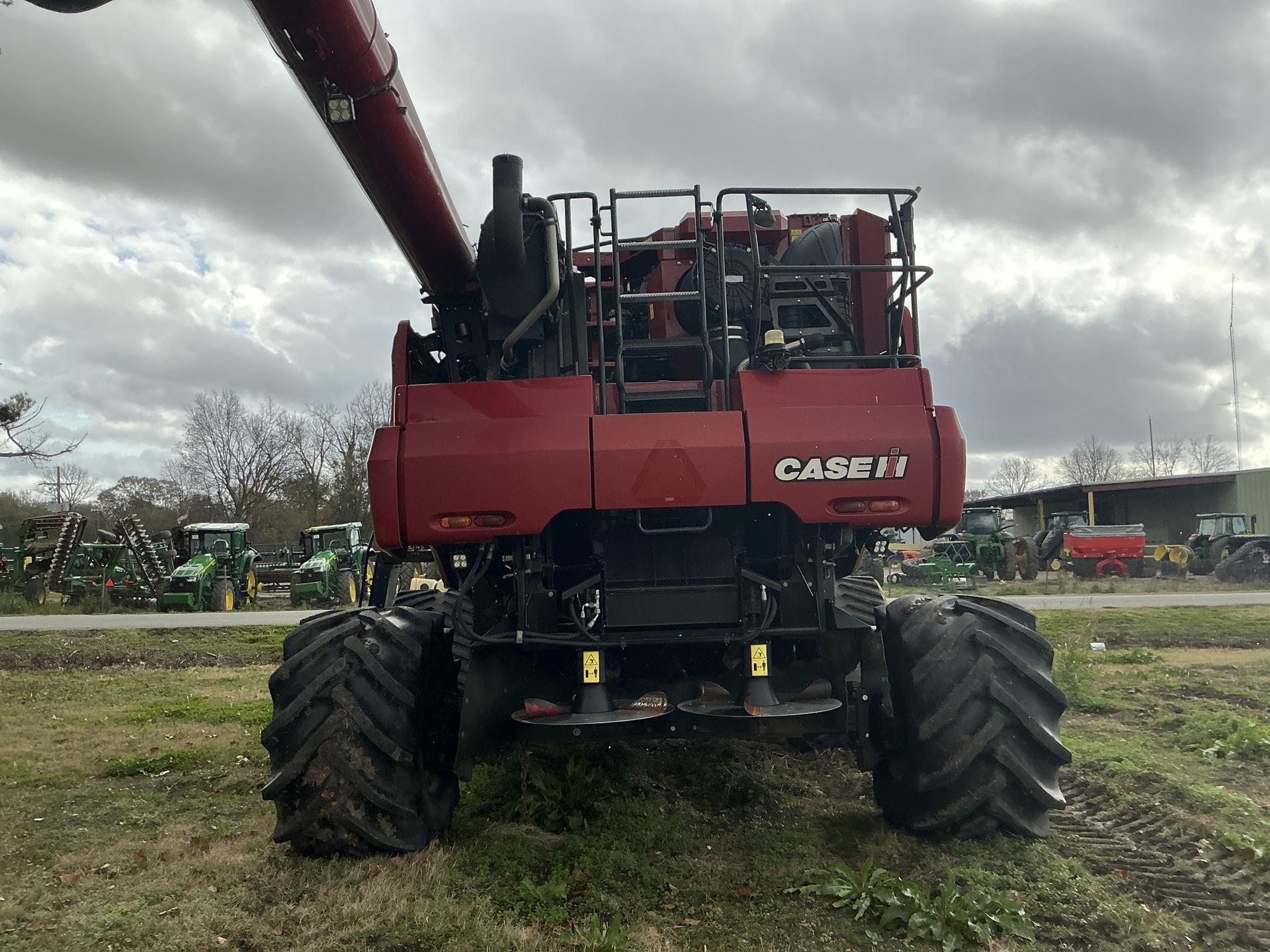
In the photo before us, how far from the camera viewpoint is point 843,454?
3975 mm

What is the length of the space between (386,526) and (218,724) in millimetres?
4305

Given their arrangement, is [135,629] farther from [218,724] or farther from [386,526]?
[386,526]

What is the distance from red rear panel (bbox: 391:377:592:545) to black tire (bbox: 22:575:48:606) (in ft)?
78.8

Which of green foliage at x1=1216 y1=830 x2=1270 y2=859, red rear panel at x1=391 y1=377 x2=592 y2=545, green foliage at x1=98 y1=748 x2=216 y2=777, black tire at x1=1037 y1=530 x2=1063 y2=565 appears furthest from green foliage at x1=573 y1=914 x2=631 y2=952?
black tire at x1=1037 y1=530 x2=1063 y2=565

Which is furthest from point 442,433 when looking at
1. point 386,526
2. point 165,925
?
point 165,925

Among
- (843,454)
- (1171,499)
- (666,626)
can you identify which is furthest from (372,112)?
(1171,499)

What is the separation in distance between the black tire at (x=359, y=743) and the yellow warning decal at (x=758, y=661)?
4.48 ft

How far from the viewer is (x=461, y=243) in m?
4.75

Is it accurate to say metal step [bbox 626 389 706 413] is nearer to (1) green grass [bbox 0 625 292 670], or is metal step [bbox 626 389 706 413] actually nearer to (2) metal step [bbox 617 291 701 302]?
(2) metal step [bbox 617 291 701 302]

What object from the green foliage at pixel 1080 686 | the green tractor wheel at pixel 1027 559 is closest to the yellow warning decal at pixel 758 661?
the green foliage at pixel 1080 686

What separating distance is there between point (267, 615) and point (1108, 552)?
2252cm

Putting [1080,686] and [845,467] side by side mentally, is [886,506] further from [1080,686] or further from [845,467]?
[1080,686]

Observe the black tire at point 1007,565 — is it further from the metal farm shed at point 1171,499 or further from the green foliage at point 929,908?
the green foliage at point 929,908

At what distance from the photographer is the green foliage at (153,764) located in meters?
5.75
